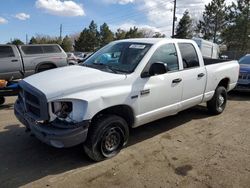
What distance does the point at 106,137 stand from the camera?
14.3ft

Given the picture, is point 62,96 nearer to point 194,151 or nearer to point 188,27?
point 194,151

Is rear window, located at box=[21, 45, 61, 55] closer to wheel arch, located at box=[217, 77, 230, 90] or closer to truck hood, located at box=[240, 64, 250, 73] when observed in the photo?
truck hood, located at box=[240, 64, 250, 73]

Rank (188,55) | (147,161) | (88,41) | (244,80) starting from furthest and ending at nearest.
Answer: (88,41) → (244,80) → (188,55) → (147,161)

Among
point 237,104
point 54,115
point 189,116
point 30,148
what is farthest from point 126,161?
point 237,104

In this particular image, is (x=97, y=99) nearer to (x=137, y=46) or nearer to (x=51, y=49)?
(x=137, y=46)

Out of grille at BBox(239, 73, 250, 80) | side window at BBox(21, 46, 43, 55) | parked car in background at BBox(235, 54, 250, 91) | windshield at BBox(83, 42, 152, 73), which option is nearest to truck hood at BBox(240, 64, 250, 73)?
parked car in background at BBox(235, 54, 250, 91)

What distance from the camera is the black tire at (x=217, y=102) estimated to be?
6.88 meters

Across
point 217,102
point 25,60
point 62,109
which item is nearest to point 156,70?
point 62,109

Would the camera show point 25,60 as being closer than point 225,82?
No

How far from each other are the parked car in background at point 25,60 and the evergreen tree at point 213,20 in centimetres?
4205

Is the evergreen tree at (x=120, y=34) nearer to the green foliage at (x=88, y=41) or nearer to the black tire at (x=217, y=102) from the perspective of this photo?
the green foliage at (x=88, y=41)

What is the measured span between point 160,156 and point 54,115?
189cm

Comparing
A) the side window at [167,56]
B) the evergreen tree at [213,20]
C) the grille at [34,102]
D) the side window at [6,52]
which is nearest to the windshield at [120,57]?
the side window at [167,56]

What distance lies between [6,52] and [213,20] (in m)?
44.9
